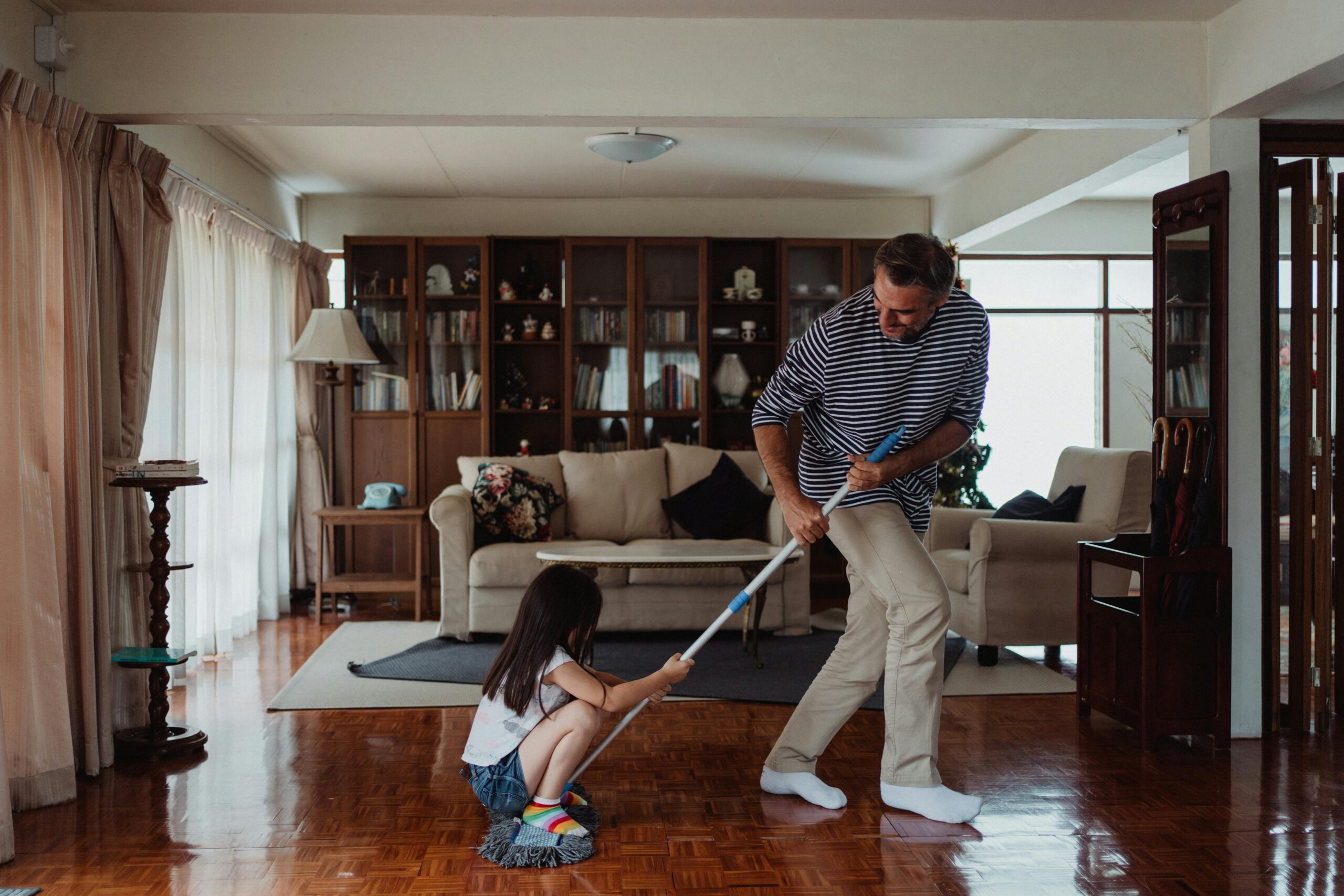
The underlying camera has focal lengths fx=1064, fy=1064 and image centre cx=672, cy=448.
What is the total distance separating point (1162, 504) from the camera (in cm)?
356

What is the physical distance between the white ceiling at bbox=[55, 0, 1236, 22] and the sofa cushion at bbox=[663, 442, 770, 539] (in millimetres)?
2829

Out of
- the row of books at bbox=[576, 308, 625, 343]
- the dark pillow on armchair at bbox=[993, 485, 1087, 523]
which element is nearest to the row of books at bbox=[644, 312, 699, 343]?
the row of books at bbox=[576, 308, 625, 343]

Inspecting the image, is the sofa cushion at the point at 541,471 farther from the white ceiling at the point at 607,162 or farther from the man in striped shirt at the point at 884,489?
the man in striped shirt at the point at 884,489

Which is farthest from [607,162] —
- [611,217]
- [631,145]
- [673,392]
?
[673,392]

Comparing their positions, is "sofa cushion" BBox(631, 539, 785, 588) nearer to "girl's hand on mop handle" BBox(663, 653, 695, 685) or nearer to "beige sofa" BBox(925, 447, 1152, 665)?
"beige sofa" BBox(925, 447, 1152, 665)

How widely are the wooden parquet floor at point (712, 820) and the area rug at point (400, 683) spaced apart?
21cm

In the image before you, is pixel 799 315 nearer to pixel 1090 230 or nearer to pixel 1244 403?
pixel 1090 230

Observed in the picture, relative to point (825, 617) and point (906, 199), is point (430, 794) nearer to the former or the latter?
point (825, 617)

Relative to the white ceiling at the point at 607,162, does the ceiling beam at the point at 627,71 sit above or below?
below

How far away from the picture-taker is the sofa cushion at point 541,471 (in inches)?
224

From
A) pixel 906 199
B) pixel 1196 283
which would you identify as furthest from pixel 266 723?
pixel 906 199

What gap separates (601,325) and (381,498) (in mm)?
1714

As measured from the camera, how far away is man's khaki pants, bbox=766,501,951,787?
2625 mm

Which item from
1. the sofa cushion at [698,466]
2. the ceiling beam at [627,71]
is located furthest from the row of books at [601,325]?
the ceiling beam at [627,71]
